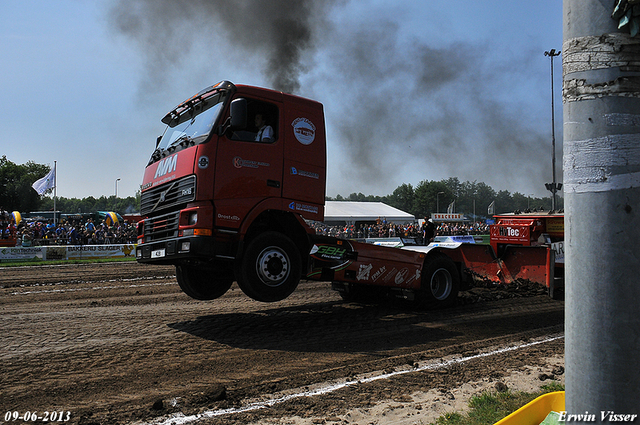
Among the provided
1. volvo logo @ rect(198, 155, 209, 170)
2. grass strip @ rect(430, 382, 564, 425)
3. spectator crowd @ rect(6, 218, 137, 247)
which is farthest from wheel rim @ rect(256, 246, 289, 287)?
spectator crowd @ rect(6, 218, 137, 247)

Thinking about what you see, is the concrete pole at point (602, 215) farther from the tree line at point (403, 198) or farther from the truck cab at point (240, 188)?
the tree line at point (403, 198)

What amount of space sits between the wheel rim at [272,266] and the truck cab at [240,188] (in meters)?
0.01

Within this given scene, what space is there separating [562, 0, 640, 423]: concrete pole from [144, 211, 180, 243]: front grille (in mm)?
4923

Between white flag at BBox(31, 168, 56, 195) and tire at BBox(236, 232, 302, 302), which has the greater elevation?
white flag at BBox(31, 168, 56, 195)

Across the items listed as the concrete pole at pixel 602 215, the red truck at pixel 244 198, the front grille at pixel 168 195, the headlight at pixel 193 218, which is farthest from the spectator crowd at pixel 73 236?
the concrete pole at pixel 602 215

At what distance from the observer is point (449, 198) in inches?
4857

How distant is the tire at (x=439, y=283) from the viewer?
26.5 feet

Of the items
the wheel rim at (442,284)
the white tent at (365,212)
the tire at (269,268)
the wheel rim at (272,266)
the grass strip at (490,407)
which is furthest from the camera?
the white tent at (365,212)

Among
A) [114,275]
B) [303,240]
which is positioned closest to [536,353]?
[303,240]

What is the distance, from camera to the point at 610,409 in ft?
5.49

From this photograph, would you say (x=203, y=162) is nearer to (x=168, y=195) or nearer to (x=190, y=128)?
(x=168, y=195)

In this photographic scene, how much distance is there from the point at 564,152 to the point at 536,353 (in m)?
4.16

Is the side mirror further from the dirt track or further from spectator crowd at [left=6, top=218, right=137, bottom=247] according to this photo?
spectator crowd at [left=6, top=218, right=137, bottom=247]

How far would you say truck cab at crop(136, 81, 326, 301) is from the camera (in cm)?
568
